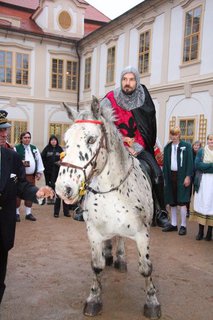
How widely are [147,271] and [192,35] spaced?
1004cm

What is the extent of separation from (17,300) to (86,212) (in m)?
1.23

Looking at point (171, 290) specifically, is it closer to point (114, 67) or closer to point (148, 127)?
point (148, 127)

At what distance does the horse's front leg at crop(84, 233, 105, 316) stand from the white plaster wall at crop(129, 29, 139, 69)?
477 inches

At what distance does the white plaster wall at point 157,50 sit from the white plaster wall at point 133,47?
4.01ft

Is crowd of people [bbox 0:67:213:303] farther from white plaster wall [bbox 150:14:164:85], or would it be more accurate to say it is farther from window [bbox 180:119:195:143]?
white plaster wall [bbox 150:14:164:85]

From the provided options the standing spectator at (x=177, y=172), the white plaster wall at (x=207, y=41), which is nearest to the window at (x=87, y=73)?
the white plaster wall at (x=207, y=41)

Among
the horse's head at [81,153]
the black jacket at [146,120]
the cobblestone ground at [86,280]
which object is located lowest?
the cobblestone ground at [86,280]

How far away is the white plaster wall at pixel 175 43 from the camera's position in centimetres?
1155

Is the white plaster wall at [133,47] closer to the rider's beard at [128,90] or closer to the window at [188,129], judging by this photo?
the window at [188,129]

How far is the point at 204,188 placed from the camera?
554 centimetres

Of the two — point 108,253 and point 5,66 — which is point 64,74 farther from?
point 108,253

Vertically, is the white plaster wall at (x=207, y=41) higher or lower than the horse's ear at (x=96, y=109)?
higher

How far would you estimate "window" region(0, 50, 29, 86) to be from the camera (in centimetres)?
1731

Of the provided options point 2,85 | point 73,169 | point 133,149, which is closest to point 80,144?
point 73,169
